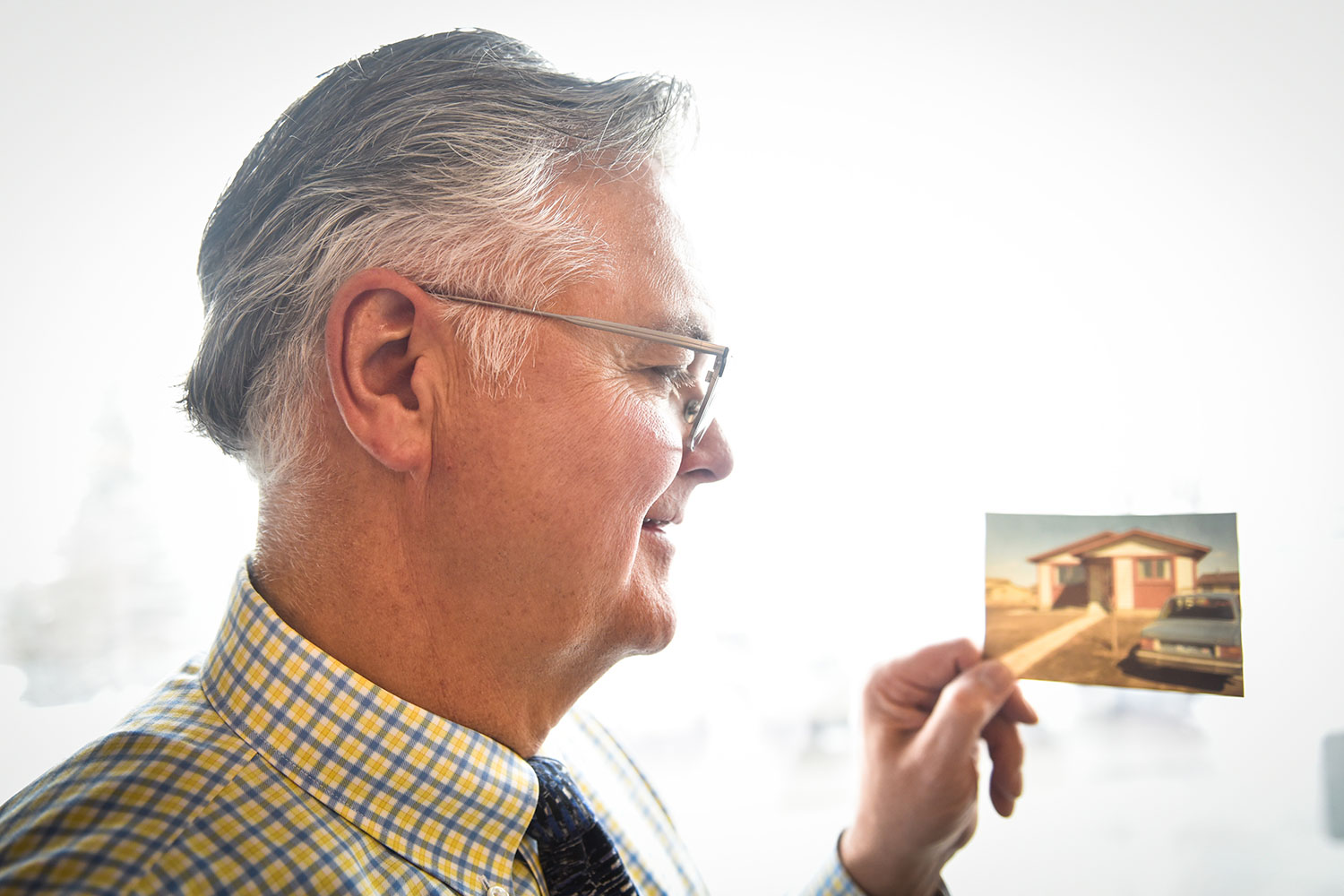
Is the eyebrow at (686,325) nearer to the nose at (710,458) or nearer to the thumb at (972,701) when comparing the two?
the nose at (710,458)

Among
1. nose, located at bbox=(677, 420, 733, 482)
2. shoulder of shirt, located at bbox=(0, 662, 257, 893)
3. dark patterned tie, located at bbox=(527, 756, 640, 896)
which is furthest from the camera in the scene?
nose, located at bbox=(677, 420, 733, 482)

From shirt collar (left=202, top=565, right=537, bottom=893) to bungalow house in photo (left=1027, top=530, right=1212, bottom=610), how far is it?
0.57 metres

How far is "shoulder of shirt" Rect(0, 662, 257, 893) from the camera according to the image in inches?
25.4

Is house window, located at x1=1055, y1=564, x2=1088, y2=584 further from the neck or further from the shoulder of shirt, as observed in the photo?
the shoulder of shirt

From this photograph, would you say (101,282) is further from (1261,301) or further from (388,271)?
(1261,301)

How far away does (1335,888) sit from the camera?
3.88ft

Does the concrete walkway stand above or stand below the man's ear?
below

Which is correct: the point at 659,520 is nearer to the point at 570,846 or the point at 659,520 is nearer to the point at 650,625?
the point at 650,625

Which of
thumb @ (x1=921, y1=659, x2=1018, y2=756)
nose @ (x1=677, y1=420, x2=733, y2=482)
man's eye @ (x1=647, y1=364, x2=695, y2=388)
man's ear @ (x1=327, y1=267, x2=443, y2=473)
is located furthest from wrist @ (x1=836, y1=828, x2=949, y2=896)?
man's ear @ (x1=327, y1=267, x2=443, y2=473)

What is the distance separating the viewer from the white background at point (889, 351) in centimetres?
121

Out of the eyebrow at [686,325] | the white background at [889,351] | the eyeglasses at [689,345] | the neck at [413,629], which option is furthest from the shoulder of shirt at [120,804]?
the white background at [889,351]

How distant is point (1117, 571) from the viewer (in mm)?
726

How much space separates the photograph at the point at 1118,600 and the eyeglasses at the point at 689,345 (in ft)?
1.15

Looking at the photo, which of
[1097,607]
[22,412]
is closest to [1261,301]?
[1097,607]
